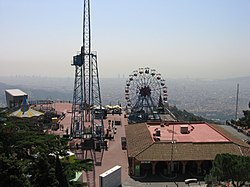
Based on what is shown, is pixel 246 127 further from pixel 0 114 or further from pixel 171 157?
pixel 0 114

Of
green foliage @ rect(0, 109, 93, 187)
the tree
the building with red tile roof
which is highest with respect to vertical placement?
green foliage @ rect(0, 109, 93, 187)

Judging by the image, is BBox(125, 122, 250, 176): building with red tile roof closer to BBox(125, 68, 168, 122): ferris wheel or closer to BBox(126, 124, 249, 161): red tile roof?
BBox(126, 124, 249, 161): red tile roof

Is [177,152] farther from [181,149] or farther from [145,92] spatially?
[145,92]

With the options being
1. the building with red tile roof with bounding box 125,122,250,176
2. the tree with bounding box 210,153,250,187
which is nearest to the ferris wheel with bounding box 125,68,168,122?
the building with red tile roof with bounding box 125,122,250,176

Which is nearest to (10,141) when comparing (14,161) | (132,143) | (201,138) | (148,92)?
(14,161)

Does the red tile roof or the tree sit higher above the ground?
the tree

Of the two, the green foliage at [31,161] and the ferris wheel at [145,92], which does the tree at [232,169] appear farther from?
the ferris wheel at [145,92]

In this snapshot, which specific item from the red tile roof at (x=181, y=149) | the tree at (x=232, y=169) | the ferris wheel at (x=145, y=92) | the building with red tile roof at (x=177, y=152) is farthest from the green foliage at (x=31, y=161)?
the ferris wheel at (x=145, y=92)

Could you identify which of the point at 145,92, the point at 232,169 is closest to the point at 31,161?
the point at 232,169
